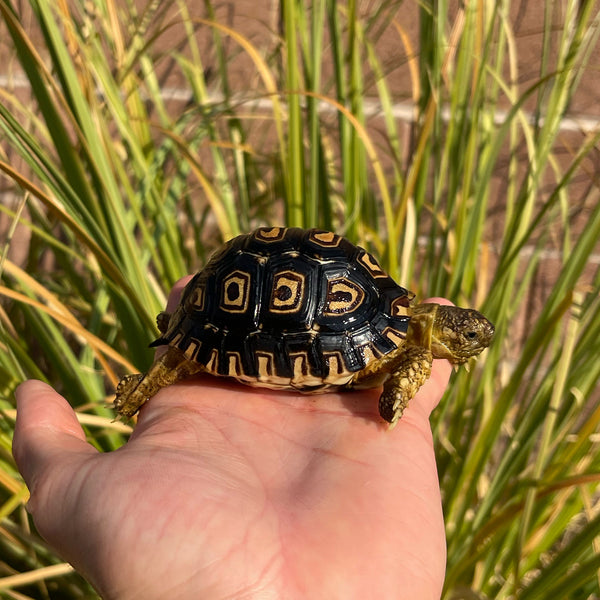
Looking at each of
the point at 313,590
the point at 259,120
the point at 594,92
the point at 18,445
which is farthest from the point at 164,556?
the point at 594,92

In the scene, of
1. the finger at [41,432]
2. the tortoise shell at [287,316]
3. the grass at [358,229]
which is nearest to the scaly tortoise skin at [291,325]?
the tortoise shell at [287,316]

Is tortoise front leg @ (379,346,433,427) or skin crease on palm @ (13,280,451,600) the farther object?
tortoise front leg @ (379,346,433,427)

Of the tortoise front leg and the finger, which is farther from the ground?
→ the finger

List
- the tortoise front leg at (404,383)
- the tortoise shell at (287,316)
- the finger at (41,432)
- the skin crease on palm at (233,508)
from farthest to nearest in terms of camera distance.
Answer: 1. the tortoise shell at (287,316)
2. the tortoise front leg at (404,383)
3. the finger at (41,432)
4. the skin crease on palm at (233,508)

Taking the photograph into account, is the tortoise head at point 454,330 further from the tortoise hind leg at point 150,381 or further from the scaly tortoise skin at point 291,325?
the tortoise hind leg at point 150,381

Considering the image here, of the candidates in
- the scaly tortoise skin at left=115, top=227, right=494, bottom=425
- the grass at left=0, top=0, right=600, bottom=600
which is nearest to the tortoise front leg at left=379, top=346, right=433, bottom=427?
the scaly tortoise skin at left=115, top=227, right=494, bottom=425

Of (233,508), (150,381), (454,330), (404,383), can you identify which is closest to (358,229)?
(454,330)

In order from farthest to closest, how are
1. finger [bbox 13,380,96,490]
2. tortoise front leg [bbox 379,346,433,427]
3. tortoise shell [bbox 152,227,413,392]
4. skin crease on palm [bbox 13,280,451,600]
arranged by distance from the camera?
tortoise shell [bbox 152,227,413,392] < tortoise front leg [bbox 379,346,433,427] < finger [bbox 13,380,96,490] < skin crease on palm [bbox 13,280,451,600]

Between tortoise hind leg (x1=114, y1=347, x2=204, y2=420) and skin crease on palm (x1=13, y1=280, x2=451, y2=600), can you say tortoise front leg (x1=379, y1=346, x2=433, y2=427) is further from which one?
tortoise hind leg (x1=114, y1=347, x2=204, y2=420)
